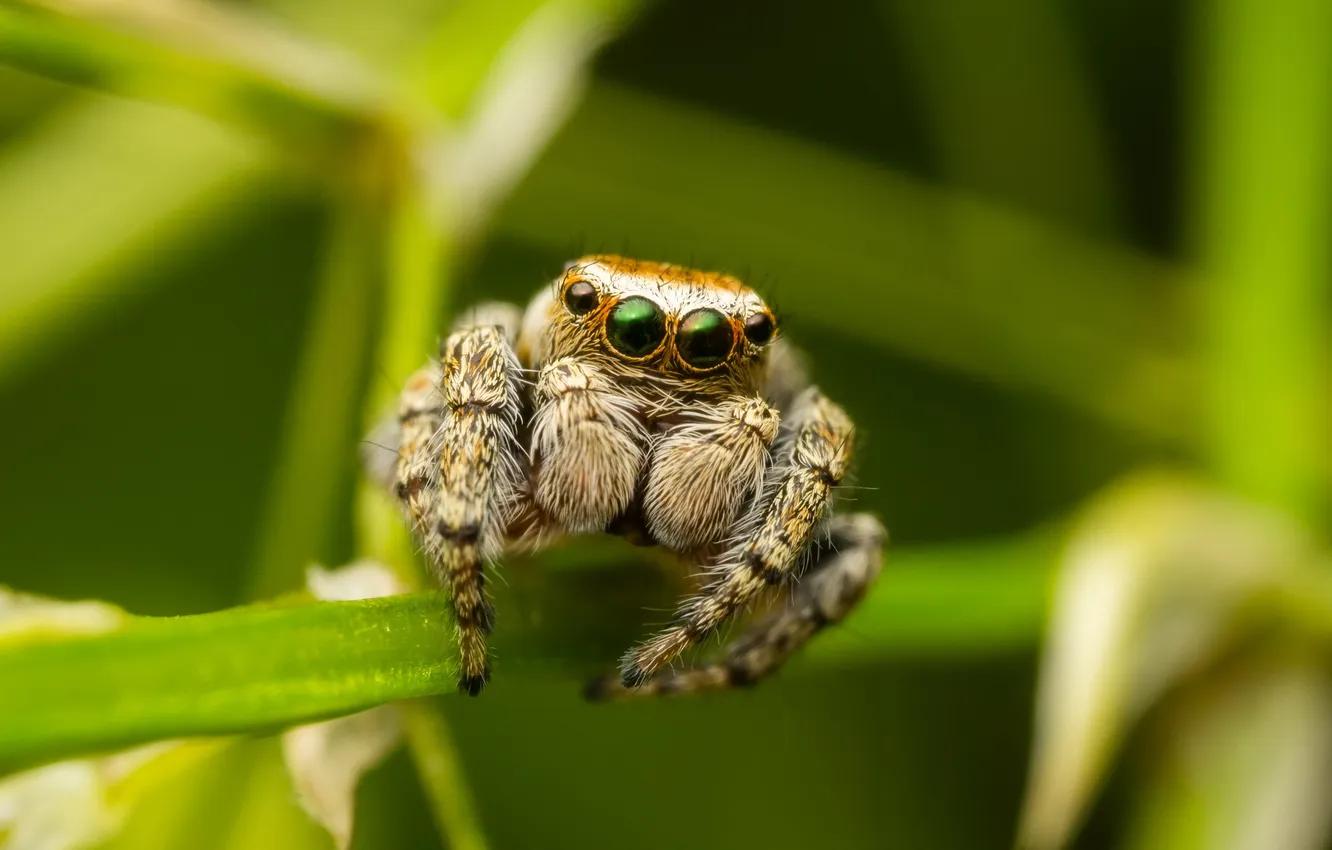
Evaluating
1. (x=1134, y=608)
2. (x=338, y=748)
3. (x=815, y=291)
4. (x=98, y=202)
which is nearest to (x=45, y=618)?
(x=338, y=748)

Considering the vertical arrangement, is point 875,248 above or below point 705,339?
above

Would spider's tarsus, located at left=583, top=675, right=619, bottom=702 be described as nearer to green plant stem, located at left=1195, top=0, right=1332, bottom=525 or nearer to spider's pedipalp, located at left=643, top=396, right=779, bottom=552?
spider's pedipalp, located at left=643, top=396, right=779, bottom=552

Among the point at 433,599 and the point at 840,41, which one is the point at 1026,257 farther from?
the point at 433,599

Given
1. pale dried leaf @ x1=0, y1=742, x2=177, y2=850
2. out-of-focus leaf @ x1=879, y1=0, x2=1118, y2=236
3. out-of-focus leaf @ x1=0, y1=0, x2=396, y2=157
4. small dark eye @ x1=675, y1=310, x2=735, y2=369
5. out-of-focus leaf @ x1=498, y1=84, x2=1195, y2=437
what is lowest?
pale dried leaf @ x1=0, y1=742, x2=177, y2=850

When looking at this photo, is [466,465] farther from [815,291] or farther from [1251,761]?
[815,291]

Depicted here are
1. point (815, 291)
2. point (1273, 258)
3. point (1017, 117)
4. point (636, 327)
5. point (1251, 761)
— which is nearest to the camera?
point (636, 327)

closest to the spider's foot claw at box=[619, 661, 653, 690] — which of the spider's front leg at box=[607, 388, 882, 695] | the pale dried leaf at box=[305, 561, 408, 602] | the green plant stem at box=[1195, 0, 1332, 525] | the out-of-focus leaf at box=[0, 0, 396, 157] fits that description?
the spider's front leg at box=[607, 388, 882, 695]

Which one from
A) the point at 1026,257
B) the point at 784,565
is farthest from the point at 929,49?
the point at 784,565
